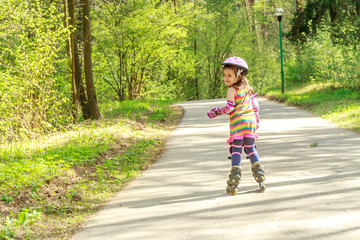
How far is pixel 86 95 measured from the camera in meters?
16.5

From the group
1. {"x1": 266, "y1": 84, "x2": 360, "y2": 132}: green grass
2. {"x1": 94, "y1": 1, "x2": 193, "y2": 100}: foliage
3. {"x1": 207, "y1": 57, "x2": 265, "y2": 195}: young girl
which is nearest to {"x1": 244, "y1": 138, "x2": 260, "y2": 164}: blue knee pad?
{"x1": 207, "y1": 57, "x2": 265, "y2": 195}: young girl

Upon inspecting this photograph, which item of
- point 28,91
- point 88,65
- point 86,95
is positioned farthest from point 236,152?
point 86,95

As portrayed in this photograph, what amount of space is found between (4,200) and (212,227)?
2.64 metres

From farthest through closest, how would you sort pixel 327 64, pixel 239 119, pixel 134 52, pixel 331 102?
pixel 134 52 → pixel 327 64 → pixel 331 102 → pixel 239 119

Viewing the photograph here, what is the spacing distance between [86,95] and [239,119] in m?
11.4

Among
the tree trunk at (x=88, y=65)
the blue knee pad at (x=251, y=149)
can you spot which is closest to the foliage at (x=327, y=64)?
the tree trunk at (x=88, y=65)

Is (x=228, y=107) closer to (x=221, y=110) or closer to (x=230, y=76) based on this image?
(x=221, y=110)

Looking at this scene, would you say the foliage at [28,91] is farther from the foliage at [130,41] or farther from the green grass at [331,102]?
the foliage at [130,41]

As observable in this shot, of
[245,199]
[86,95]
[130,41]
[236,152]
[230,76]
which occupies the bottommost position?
[245,199]

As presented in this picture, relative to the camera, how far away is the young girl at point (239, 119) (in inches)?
232

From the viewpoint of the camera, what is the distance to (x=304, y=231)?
424 cm

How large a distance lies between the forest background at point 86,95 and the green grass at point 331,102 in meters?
0.07

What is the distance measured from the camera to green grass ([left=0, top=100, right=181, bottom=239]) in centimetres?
513

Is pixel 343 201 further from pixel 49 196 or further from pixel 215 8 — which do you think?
pixel 215 8
